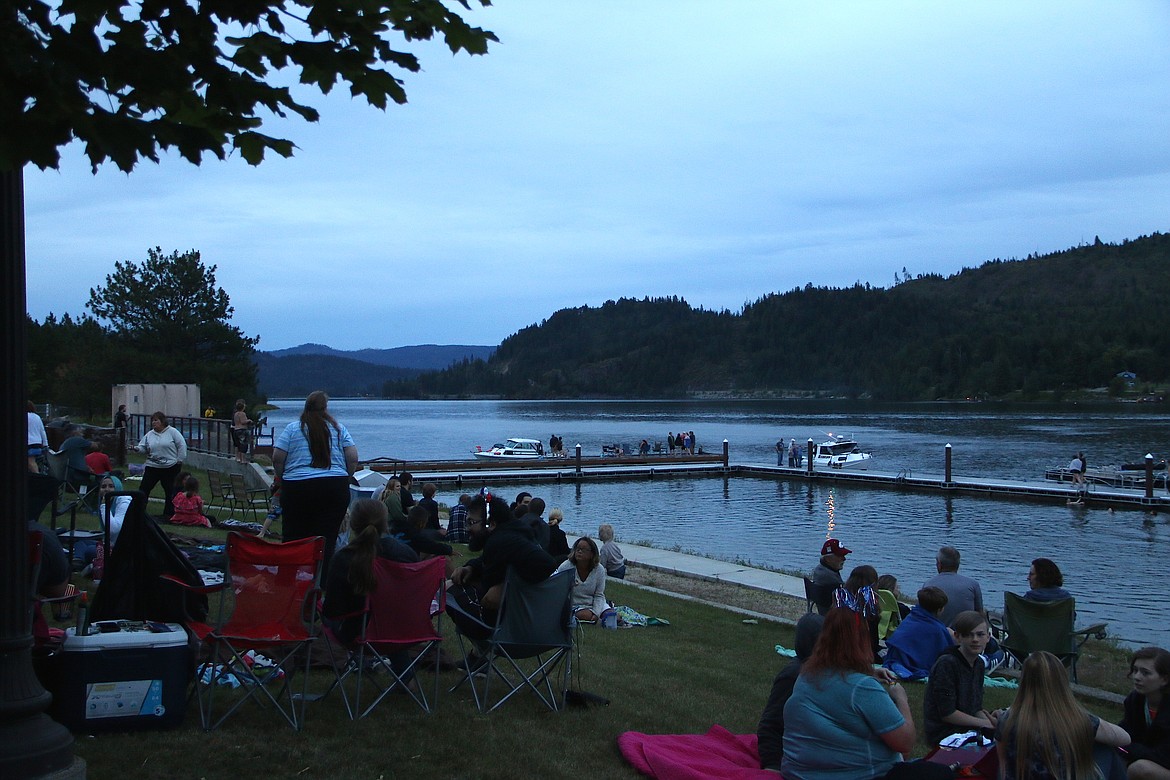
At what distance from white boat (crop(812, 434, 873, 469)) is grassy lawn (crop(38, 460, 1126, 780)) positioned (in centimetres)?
4164

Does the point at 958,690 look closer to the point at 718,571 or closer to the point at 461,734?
the point at 461,734

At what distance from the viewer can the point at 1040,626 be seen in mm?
8336

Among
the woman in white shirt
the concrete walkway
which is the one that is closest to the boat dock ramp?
the concrete walkway

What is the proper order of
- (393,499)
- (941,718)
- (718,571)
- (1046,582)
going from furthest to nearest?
(718,571) → (393,499) → (1046,582) → (941,718)

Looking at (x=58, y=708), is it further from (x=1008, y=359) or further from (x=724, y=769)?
(x=1008, y=359)

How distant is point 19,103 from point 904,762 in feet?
13.8

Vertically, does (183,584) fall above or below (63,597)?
above

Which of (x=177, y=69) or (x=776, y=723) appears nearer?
(x=177, y=69)

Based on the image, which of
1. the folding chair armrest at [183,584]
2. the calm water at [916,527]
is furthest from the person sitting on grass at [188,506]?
the calm water at [916,527]

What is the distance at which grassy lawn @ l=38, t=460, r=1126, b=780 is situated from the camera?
4.70m

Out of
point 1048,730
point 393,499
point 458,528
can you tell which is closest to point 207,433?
point 458,528

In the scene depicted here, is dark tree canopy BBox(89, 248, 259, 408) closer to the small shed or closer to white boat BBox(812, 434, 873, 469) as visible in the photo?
the small shed

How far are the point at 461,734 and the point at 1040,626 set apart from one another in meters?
5.40

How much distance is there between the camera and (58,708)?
15.9 ft
